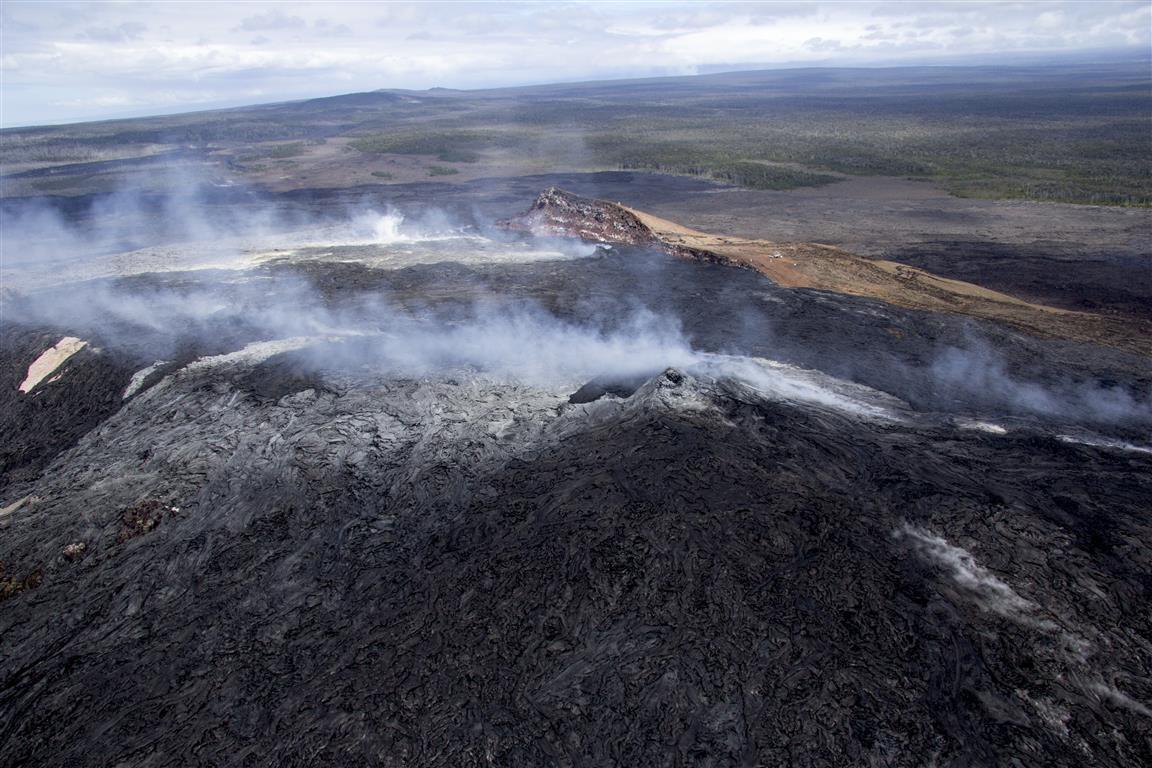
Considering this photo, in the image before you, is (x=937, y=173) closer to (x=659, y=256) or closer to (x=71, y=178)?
(x=659, y=256)

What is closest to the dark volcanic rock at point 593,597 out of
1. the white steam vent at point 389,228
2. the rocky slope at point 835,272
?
the rocky slope at point 835,272

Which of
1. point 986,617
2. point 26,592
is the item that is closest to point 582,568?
point 986,617

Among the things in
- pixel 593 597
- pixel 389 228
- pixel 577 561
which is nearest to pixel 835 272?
pixel 577 561

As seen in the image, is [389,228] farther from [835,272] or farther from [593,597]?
[593,597]

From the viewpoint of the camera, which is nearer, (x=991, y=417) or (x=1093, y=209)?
(x=991, y=417)

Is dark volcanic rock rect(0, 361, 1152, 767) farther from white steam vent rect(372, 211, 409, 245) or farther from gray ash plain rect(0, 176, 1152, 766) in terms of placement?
white steam vent rect(372, 211, 409, 245)

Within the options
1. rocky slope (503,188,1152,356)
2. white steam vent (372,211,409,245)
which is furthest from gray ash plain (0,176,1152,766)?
white steam vent (372,211,409,245)

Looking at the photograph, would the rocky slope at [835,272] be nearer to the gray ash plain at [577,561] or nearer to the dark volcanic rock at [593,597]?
the gray ash plain at [577,561]

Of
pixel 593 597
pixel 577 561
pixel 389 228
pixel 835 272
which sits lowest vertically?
pixel 593 597

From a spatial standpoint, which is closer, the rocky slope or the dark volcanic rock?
the dark volcanic rock
